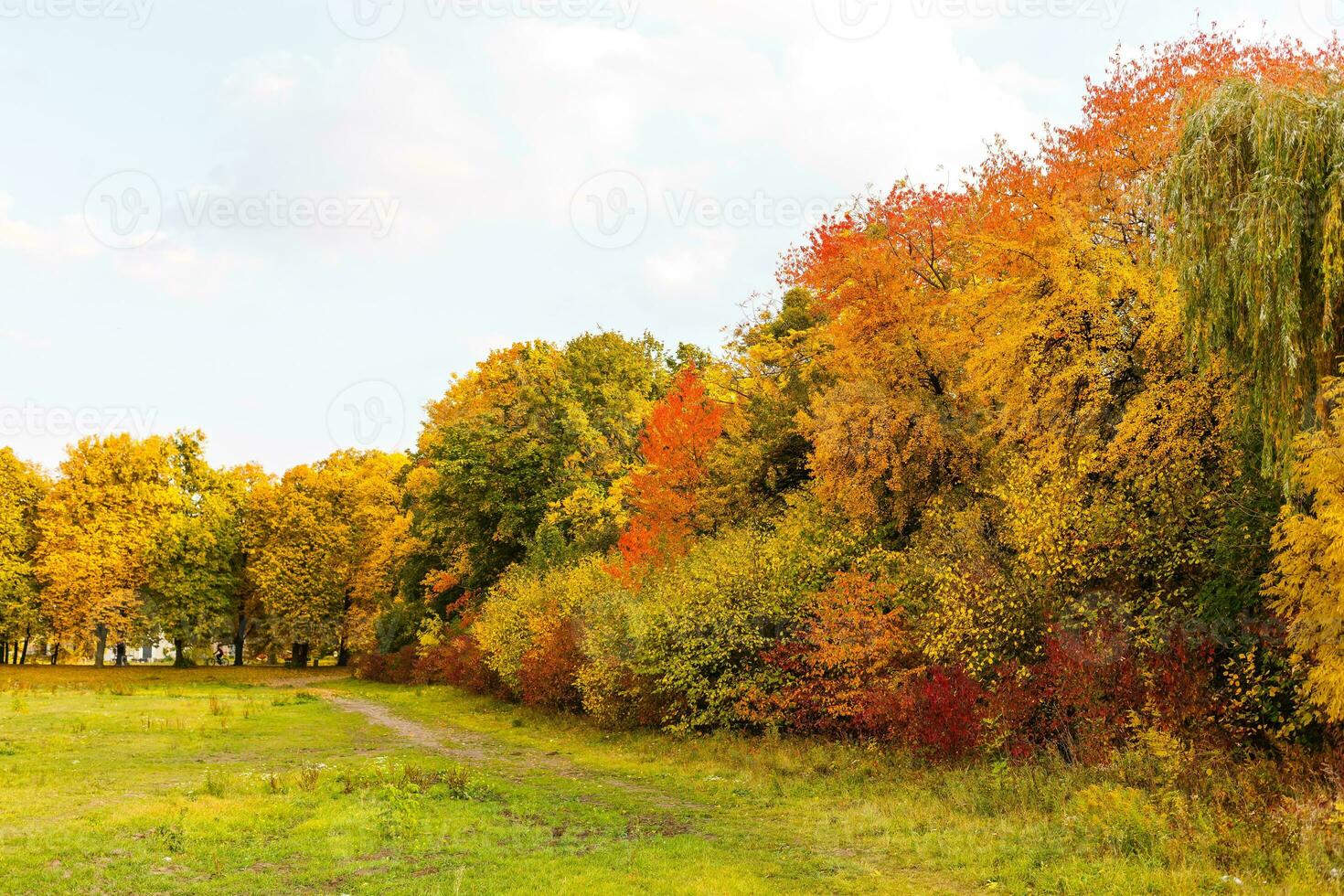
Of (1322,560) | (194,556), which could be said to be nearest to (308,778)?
(1322,560)

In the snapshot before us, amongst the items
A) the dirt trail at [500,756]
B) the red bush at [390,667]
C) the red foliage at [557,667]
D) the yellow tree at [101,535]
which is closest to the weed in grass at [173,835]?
the dirt trail at [500,756]

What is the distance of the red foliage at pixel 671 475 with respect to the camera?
31469 millimetres

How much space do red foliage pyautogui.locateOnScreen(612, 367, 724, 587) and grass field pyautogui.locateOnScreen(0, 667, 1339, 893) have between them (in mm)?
11094

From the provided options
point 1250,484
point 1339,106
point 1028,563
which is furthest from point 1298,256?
point 1028,563

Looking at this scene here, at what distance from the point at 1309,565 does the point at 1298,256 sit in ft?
12.2

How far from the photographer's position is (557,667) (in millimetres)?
28109

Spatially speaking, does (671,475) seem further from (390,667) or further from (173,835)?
(390,667)

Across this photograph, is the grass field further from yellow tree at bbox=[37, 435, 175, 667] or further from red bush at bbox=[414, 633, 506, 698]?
yellow tree at bbox=[37, 435, 175, 667]

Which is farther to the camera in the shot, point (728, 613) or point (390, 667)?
point (390, 667)

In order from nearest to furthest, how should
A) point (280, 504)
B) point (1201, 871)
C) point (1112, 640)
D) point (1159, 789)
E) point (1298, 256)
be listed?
point (1201, 871) → point (1298, 256) → point (1159, 789) → point (1112, 640) → point (280, 504)

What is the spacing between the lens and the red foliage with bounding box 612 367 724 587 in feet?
103

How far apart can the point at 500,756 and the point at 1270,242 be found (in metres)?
18.2

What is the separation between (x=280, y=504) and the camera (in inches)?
2341

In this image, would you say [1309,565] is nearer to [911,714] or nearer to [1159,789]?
[1159,789]
